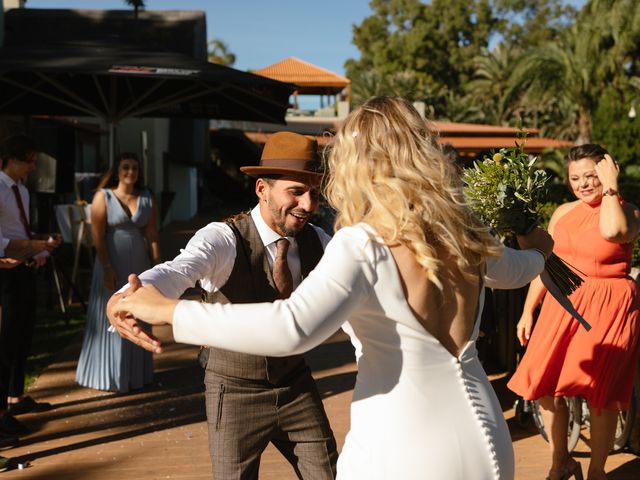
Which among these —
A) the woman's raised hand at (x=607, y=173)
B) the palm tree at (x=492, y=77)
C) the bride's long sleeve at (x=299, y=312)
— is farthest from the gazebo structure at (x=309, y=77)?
the bride's long sleeve at (x=299, y=312)

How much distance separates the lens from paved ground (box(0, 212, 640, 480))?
4.92 m

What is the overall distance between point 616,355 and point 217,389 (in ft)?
8.04

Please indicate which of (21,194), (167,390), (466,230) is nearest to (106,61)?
(21,194)

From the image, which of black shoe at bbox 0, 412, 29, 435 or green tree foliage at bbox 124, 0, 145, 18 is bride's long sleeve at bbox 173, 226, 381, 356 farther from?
green tree foliage at bbox 124, 0, 145, 18

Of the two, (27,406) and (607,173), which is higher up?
(607,173)

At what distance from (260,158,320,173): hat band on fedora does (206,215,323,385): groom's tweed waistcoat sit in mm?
250

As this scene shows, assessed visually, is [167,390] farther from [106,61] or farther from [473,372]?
[473,372]

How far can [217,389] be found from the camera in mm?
3020

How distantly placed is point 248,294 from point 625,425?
10.3ft

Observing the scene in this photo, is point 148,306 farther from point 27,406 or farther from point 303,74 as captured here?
point 303,74

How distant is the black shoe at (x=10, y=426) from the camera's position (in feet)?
17.9

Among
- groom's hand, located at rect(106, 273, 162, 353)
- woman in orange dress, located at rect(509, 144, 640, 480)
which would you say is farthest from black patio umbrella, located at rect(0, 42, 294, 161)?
groom's hand, located at rect(106, 273, 162, 353)

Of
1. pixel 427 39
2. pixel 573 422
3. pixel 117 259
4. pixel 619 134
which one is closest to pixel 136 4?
pixel 619 134

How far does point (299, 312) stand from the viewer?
72.7 inches
